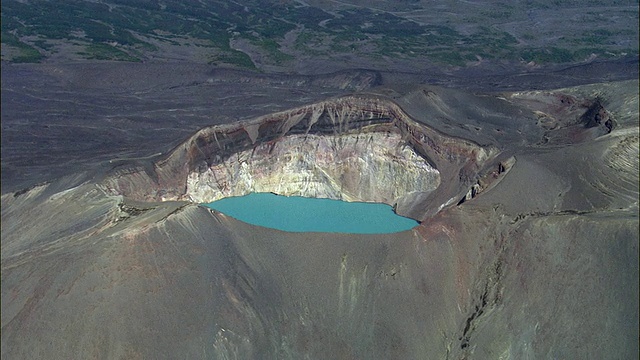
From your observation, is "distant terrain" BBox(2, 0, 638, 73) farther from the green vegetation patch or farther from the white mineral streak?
the white mineral streak

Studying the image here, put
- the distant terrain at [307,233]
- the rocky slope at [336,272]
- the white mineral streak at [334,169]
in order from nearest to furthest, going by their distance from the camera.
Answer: the rocky slope at [336,272] → the distant terrain at [307,233] → the white mineral streak at [334,169]

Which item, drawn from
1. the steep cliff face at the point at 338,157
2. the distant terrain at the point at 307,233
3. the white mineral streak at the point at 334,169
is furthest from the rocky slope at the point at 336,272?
the white mineral streak at the point at 334,169

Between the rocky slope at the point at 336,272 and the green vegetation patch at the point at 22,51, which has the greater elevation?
the green vegetation patch at the point at 22,51

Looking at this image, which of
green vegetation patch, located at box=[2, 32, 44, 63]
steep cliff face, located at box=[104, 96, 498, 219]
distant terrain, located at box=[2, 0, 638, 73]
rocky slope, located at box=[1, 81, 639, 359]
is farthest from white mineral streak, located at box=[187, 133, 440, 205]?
distant terrain, located at box=[2, 0, 638, 73]

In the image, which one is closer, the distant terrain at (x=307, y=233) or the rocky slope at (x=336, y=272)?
the rocky slope at (x=336, y=272)

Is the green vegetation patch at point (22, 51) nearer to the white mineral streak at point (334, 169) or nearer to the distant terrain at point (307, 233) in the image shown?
the distant terrain at point (307, 233)

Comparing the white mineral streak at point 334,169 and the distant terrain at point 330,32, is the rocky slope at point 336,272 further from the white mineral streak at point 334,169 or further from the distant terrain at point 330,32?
the distant terrain at point 330,32

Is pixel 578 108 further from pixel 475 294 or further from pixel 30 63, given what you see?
pixel 30 63

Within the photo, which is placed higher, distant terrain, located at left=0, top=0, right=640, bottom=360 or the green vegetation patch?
the green vegetation patch

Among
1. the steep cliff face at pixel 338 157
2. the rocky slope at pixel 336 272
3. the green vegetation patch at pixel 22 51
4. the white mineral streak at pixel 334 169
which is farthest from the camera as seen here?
the green vegetation patch at pixel 22 51
